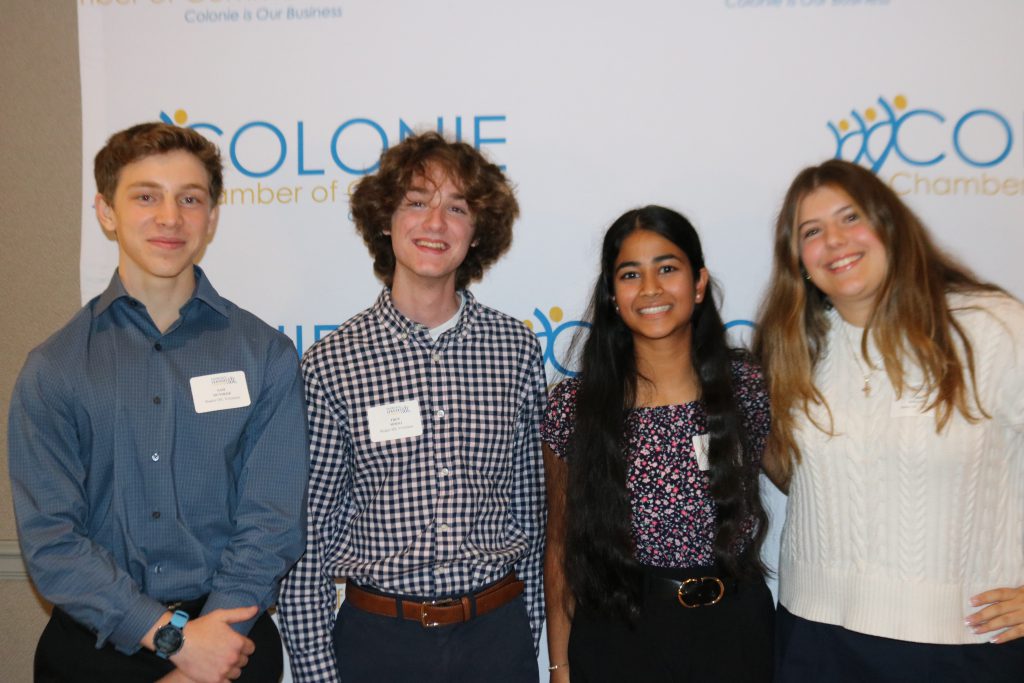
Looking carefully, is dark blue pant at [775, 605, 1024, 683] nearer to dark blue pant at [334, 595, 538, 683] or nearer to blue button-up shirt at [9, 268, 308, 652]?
dark blue pant at [334, 595, 538, 683]

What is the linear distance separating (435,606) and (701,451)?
0.82 metres

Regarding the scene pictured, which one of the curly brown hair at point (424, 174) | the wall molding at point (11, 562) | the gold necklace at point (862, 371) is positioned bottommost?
the wall molding at point (11, 562)

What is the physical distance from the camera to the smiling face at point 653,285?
7.29 ft

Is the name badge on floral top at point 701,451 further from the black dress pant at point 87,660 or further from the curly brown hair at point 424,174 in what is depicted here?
the black dress pant at point 87,660

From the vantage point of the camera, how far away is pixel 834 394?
7.04 feet

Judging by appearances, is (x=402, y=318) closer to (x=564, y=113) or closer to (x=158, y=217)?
(x=158, y=217)

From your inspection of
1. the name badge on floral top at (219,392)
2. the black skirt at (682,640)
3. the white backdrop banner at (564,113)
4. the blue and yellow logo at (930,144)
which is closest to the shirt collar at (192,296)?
the name badge on floral top at (219,392)

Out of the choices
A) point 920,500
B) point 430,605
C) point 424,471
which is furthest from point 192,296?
point 920,500

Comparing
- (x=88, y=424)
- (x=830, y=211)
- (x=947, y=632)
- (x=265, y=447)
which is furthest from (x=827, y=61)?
(x=88, y=424)

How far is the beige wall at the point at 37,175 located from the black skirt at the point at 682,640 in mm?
2281

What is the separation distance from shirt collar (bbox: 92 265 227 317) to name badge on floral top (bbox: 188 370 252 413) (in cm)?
19

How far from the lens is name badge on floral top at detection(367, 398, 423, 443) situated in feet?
7.14

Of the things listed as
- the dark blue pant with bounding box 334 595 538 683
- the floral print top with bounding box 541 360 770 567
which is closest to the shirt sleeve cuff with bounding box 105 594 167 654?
the dark blue pant with bounding box 334 595 538 683

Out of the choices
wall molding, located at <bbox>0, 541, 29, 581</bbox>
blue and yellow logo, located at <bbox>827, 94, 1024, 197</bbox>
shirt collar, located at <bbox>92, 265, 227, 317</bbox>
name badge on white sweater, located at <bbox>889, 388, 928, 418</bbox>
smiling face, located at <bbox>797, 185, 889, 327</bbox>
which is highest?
blue and yellow logo, located at <bbox>827, 94, 1024, 197</bbox>
